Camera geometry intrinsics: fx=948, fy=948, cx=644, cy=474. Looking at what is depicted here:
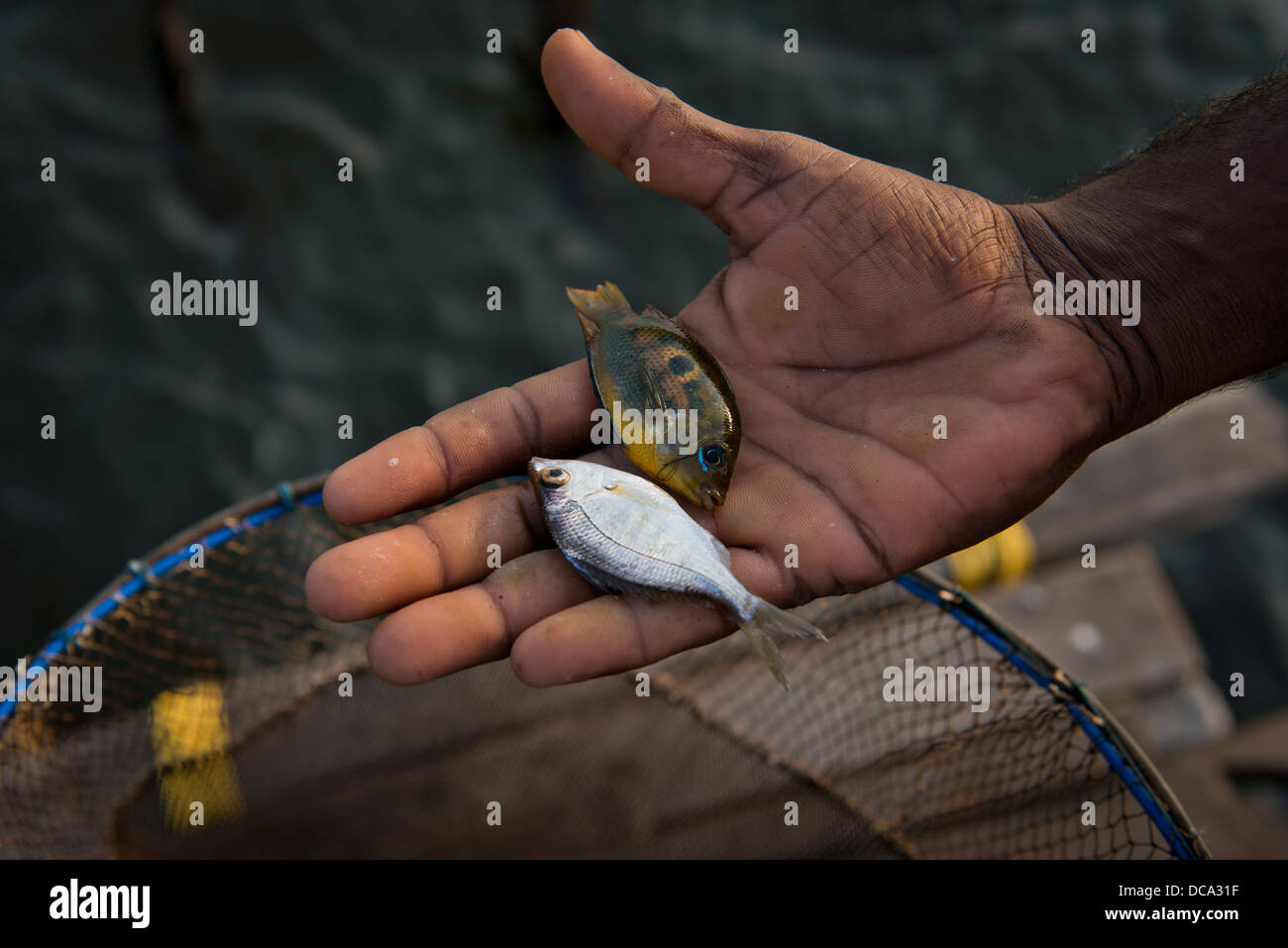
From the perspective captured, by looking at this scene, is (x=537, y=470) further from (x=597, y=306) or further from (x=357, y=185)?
(x=357, y=185)

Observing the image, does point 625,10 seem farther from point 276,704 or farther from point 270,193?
point 276,704

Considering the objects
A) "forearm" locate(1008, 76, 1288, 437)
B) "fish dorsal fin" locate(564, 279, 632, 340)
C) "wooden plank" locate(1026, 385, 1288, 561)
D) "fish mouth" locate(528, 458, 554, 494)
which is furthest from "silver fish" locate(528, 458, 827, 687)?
"wooden plank" locate(1026, 385, 1288, 561)

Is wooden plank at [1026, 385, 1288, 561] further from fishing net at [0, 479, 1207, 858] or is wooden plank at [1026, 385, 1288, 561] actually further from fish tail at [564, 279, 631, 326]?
fish tail at [564, 279, 631, 326]

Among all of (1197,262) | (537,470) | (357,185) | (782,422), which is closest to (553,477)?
(537,470)

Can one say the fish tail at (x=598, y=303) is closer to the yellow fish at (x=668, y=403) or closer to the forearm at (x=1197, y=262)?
the yellow fish at (x=668, y=403)

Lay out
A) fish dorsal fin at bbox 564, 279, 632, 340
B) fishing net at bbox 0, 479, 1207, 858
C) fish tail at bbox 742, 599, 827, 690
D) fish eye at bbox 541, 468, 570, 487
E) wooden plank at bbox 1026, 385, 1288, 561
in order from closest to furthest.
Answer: fish tail at bbox 742, 599, 827, 690 → fish eye at bbox 541, 468, 570, 487 → fish dorsal fin at bbox 564, 279, 632, 340 → fishing net at bbox 0, 479, 1207, 858 → wooden plank at bbox 1026, 385, 1288, 561
